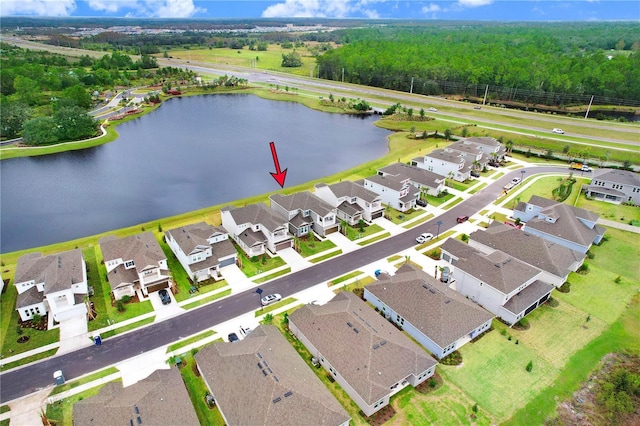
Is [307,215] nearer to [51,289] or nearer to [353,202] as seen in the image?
[353,202]

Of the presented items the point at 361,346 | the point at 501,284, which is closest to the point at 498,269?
the point at 501,284

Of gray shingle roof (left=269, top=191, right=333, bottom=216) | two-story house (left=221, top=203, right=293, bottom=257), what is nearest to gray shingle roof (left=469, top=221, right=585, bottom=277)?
gray shingle roof (left=269, top=191, right=333, bottom=216)

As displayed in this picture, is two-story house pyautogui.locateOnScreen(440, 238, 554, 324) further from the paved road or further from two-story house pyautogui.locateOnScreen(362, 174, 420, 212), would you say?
two-story house pyautogui.locateOnScreen(362, 174, 420, 212)

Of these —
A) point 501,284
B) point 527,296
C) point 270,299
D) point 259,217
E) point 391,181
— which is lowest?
point 270,299

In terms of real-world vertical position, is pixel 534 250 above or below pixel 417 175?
below

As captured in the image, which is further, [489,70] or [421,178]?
[489,70]

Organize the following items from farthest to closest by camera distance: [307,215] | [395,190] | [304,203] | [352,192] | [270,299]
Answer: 1. [395,190]
2. [352,192]
3. [304,203]
4. [307,215]
5. [270,299]

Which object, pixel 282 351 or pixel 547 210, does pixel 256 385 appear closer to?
pixel 282 351

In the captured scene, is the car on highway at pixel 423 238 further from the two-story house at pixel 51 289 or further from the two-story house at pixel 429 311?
the two-story house at pixel 51 289
